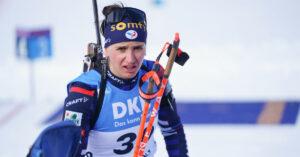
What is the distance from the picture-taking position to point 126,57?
265cm

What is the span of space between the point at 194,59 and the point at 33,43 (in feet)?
7.50

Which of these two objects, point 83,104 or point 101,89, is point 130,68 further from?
point 83,104

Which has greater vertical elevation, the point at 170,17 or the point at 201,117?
the point at 170,17

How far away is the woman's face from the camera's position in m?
2.67

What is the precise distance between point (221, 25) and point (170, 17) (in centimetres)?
77

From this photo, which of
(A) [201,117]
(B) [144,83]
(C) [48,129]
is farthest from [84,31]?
(C) [48,129]

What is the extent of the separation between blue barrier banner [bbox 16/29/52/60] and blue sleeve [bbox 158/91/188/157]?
490cm

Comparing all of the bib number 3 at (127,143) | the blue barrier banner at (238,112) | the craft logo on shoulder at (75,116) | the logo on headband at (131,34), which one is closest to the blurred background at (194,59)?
the blue barrier banner at (238,112)

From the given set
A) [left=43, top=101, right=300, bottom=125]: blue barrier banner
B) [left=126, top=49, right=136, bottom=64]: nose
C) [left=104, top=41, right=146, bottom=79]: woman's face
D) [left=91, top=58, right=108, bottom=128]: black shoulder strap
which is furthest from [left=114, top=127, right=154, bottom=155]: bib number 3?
[left=43, top=101, right=300, bottom=125]: blue barrier banner

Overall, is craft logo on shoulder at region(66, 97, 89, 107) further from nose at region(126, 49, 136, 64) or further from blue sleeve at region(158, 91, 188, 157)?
blue sleeve at region(158, 91, 188, 157)

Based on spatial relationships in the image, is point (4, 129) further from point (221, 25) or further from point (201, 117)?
point (221, 25)

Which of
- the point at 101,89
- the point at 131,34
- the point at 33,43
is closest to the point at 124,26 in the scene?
the point at 131,34

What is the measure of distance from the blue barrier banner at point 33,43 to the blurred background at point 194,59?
0.01 metres

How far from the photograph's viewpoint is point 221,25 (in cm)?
827
